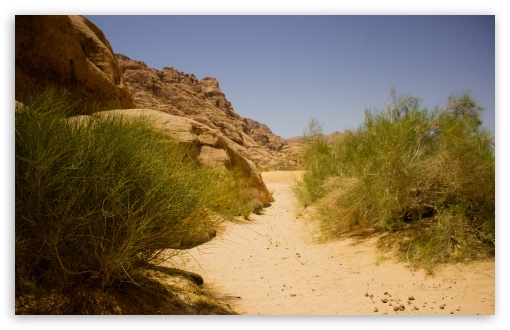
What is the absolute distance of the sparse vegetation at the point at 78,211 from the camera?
2477 millimetres

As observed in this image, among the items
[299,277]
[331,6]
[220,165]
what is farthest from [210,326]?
[220,165]

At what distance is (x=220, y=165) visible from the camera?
8367 millimetres

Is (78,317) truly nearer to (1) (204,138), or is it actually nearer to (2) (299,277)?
(2) (299,277)

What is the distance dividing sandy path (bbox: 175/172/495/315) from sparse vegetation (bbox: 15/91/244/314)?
1.25m

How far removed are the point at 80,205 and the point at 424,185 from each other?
4725 millimetres

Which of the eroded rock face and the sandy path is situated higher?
the eroded rock face

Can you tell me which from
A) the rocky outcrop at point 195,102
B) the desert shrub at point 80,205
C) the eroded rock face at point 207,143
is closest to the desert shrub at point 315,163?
the eroded rock face at point 207,143

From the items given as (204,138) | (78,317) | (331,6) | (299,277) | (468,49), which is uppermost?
(331,6)

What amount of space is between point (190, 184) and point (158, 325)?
1340mm

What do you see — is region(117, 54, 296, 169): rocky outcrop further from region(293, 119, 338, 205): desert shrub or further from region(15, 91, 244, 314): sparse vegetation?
region(15, 91, 244, 314): sparse vegetation

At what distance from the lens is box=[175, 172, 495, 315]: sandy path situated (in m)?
3.32

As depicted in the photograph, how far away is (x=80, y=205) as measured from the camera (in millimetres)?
2549

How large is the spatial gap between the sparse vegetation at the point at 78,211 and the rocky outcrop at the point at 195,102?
116 feet

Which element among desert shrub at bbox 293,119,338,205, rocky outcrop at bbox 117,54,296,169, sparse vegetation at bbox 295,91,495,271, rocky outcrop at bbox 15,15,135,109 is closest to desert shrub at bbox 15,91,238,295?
rocky outcrop at bbox 15,15,135,109
